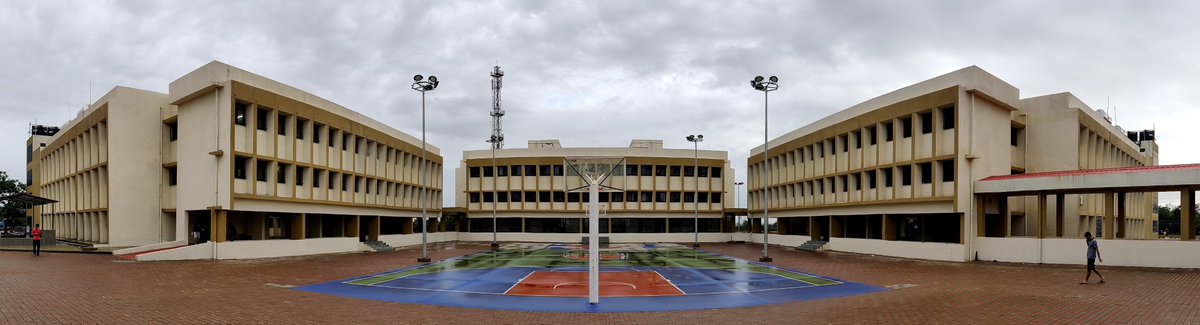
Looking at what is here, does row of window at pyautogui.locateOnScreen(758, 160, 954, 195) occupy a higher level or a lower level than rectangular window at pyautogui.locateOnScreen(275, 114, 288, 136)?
lower

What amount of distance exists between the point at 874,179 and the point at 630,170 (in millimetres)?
26578

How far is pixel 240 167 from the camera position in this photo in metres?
33.8

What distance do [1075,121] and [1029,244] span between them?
11.8 meters

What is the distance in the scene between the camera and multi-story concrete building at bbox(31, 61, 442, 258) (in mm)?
32781

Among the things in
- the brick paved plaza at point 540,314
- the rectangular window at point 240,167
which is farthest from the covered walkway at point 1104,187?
the rectangular window at point 240,167

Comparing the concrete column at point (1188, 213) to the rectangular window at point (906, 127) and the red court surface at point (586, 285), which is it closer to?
the rectangular window at point (906, 127)

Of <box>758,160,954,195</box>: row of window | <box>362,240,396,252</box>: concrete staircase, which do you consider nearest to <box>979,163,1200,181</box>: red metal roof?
<box>758,160,954,195</box>: row of window

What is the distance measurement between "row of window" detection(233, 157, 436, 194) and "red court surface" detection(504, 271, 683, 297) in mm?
17573

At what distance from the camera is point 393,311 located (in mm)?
15258

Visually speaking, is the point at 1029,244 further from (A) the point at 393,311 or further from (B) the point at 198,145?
(B) the point at 198,145

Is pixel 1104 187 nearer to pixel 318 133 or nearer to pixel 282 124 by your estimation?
pixel 282 124

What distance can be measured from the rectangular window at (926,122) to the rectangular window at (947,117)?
0.77 meters

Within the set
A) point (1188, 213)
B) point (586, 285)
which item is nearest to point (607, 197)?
point (586, 285)

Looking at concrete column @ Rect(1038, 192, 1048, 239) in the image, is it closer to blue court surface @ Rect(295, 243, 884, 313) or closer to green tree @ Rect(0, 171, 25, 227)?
blue court surface @ Rect(295, 243, 884, 313)
